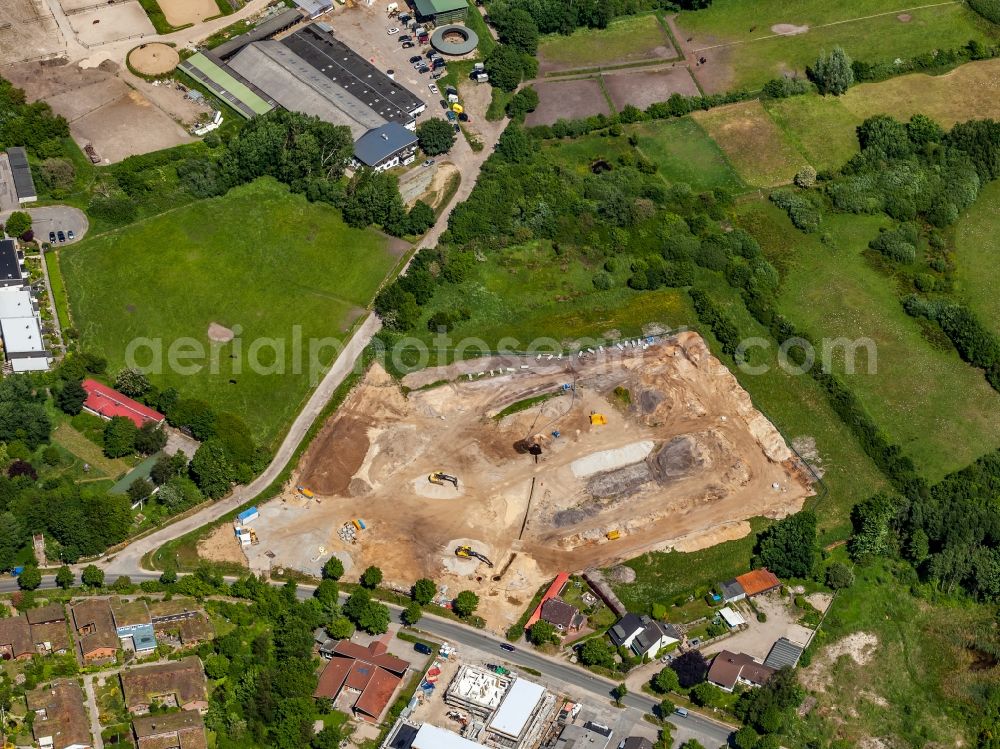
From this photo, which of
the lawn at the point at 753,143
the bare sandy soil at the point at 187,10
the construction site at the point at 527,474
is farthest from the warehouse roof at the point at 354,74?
the construction site at the point at 527,474

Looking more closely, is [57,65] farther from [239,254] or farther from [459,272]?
[459,272]

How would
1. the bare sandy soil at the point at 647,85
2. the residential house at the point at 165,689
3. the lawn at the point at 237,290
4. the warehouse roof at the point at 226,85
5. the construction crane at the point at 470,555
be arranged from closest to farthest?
the residential house at the point at 165,689 < the construction crane at the point at 470,555 < the lawn at the point at 237,290 < the warehouse roof at the point at 226,85 < the bare sandy soil at the point at 647,85

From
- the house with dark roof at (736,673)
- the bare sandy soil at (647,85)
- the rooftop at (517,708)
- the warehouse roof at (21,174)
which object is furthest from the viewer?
the bare sandy soil at (647,85)

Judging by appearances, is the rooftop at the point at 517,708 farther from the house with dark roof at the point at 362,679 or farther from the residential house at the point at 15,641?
the residential house at the point at 15,641

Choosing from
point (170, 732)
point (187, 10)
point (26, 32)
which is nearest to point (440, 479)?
point (170, 732)

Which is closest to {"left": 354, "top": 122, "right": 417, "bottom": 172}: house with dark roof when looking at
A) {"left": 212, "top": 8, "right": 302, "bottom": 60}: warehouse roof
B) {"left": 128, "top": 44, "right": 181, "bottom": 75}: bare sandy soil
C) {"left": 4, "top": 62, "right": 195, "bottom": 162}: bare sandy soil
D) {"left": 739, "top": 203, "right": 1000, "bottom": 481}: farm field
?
{"left": 4, "top": 62, "right": 195, "bottom": 162}: bare sandy soil

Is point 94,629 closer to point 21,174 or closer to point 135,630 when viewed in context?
point 135,630
